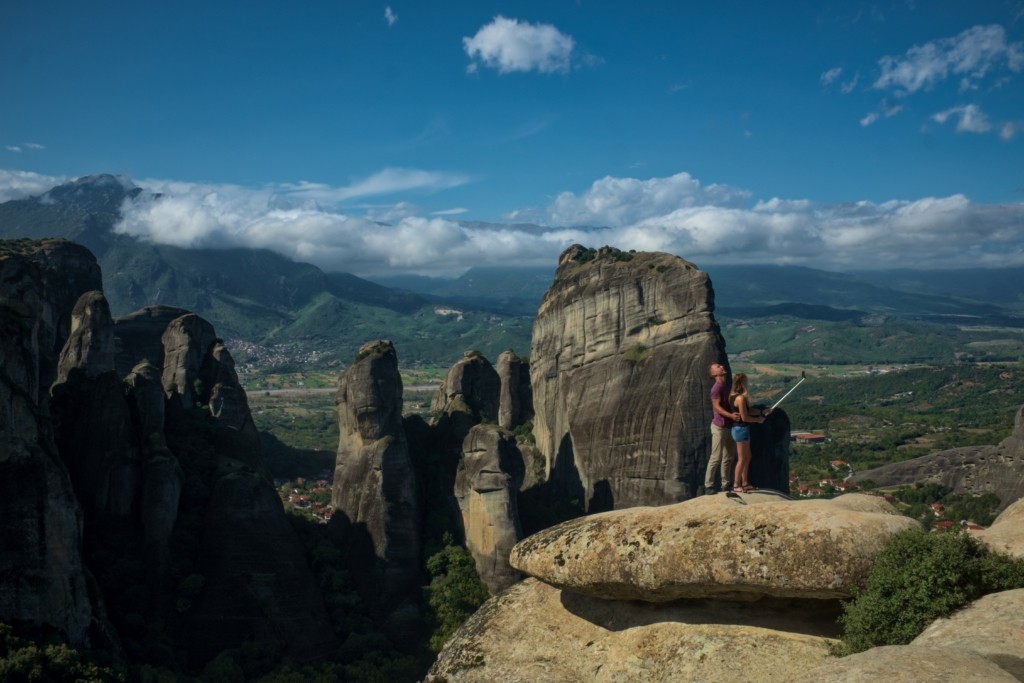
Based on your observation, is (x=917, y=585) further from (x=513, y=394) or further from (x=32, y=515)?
(x=513, y=394)

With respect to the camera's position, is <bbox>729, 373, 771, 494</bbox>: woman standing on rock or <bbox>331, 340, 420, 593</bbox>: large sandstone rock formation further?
<bbox>331, 340, 420, 593</bbox>: large sandstone rock formation

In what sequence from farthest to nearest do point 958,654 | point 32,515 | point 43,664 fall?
1. point 32,515
2. point 43,664
3. point 958,654

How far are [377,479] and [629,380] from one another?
54.2 feet

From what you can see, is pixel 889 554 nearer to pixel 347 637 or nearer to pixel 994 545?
pixel 994 545

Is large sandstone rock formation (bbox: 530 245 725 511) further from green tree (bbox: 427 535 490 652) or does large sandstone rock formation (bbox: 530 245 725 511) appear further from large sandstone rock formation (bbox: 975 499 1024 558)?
large sandstone rock formation (bbox: 975 499 1024 558)

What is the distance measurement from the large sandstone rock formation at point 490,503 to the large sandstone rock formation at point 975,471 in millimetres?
28525

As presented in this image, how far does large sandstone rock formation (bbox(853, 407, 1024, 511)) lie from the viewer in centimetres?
5378

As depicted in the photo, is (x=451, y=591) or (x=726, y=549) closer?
(x=726, y=549)

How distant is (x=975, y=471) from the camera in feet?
213

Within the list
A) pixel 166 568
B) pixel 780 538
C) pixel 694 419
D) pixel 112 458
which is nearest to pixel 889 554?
pixel 780 538

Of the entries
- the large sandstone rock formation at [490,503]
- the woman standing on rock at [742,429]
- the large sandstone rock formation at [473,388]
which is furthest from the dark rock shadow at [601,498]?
the woman standing on rock at [742,429]

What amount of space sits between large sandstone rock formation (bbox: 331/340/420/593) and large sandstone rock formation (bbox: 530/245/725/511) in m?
11.6

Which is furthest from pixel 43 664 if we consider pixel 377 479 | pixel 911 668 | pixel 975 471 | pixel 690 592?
pixel 975 471

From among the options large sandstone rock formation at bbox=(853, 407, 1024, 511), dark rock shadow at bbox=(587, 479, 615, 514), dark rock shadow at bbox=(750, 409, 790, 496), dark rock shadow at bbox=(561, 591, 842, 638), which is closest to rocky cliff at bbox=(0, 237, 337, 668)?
dark rock shadow at bbox=(587, 479, 615, 514)
